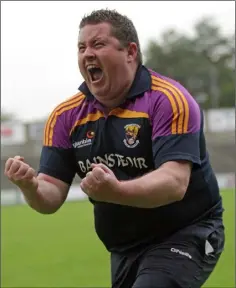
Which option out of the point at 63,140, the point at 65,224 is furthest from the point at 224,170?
the point at 63,140

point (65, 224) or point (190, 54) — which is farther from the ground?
point (190, 54)

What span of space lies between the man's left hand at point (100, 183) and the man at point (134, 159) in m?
0.26

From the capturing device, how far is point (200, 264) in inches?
152

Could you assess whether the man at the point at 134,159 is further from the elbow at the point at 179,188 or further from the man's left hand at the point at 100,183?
the man's left hand at the point at 100,183

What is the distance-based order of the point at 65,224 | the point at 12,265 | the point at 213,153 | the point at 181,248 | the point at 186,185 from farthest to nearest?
the point at 213,153
the point at 65,224
the point at 12,265
the point at 181,248
the point at 186,185

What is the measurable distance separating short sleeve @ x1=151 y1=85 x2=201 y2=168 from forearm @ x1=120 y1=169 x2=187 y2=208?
0.47 ft

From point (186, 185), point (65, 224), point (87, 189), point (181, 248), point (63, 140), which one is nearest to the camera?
point (87, 189)

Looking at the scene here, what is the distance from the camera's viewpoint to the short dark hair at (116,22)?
3852 mm

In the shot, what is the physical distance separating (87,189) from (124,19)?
109 centimetres

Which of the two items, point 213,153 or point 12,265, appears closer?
point 12,265

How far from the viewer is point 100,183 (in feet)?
10.4

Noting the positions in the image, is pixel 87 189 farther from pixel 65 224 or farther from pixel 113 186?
pixel 65 224

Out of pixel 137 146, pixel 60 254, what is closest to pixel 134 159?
pixel 137 146

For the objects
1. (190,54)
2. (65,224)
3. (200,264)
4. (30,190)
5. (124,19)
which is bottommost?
(65,224)
